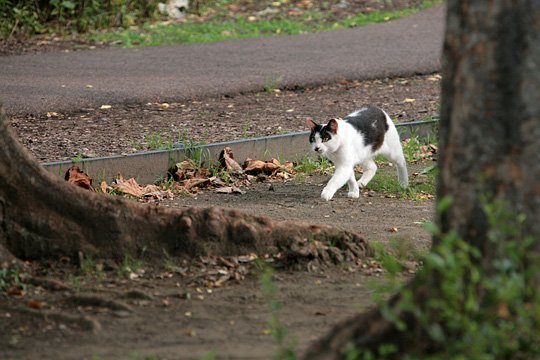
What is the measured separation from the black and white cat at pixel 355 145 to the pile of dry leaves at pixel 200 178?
65 centimetres

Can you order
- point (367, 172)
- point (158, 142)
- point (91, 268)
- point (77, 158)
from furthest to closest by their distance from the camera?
point (158, 142) < point (367, 172) < point (77, 158) < point (91, 268)

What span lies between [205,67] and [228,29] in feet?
11.2

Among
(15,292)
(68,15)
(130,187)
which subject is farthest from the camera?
(68,15)

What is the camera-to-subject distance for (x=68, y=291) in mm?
5215

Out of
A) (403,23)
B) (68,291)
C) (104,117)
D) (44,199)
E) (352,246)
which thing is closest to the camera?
(68,291)

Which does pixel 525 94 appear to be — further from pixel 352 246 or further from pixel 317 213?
pixel 317 213

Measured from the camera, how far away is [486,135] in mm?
3857

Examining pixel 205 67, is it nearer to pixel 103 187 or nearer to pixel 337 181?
pixel 337 181

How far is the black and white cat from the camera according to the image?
27.3 feet

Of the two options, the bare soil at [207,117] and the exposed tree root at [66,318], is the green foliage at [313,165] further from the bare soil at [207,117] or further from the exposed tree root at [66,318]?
the exposed tree root at [66,318]

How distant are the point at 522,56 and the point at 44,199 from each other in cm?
278

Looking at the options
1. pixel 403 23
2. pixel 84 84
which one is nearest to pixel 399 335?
pixel 84 84

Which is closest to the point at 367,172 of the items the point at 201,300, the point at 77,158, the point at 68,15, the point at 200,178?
the point at 200,178

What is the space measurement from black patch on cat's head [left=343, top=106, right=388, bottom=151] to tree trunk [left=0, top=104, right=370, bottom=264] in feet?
9.91
